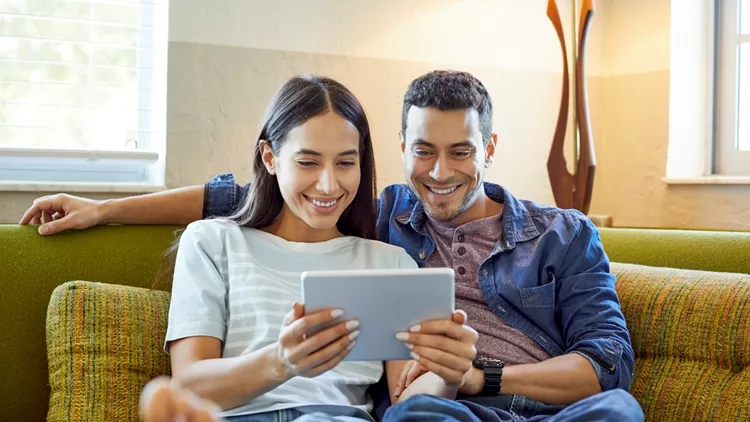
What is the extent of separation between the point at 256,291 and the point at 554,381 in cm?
58

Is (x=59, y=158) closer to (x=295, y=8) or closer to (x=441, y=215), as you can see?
(x=295, y=8)

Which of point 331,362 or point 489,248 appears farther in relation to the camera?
point 489,248

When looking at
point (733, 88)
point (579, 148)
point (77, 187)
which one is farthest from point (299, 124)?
point (733, 88)

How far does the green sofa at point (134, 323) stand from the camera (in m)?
1.57

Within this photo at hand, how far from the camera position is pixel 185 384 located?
1.41 metres

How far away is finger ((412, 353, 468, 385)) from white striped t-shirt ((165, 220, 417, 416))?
270 millimetres

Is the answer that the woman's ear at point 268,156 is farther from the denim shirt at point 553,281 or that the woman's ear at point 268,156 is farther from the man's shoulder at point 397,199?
the man's shoulder at point 397,199

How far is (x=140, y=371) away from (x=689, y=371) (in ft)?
3.57

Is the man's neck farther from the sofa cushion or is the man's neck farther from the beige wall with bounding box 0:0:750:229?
the beige wall with bounding box 0:0:750:229

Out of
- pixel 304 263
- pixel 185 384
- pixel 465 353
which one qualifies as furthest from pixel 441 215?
pixel 185 384

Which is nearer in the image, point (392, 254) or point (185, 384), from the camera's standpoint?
point (185, 384)

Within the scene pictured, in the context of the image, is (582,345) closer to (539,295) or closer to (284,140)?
(539,295)

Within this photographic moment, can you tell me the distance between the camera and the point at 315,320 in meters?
1.20

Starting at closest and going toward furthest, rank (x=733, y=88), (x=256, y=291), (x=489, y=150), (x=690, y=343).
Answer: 1. (x=256, y=291)
2. (x=690, y=343)
3. (x=489, y=150)
4. (x=733, y=88)
